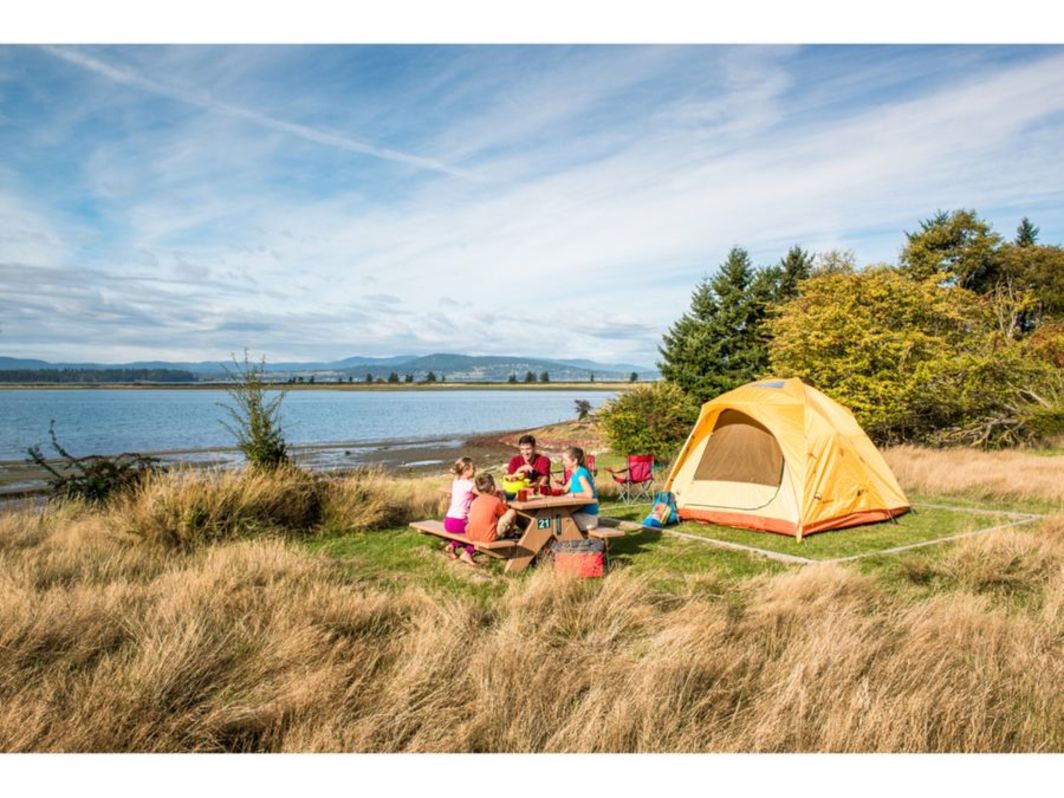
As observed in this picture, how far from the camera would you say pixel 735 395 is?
972 centimetres

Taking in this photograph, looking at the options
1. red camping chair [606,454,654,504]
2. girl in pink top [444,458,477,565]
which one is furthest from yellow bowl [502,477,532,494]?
red camping chair [606,454,654,504]

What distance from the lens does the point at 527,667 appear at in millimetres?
3977

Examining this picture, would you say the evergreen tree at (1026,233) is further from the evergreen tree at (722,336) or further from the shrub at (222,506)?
the shrub at (222,506)

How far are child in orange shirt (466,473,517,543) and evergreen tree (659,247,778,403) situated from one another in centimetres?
1870

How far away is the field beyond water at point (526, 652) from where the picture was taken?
3373mm

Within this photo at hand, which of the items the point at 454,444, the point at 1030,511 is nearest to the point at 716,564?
the point at 1030,511

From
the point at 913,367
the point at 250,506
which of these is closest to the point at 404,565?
the point at 250,506

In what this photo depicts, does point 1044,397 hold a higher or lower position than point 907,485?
higher

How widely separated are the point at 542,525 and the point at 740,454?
3.80 meters

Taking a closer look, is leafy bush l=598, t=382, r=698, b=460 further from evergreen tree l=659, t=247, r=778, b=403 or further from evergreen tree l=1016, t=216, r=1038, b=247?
evergreen tree l=1016, t=216, r=1038, b=247

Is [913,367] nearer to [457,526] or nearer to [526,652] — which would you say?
[457,526]

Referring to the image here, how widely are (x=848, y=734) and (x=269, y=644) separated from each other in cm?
344
